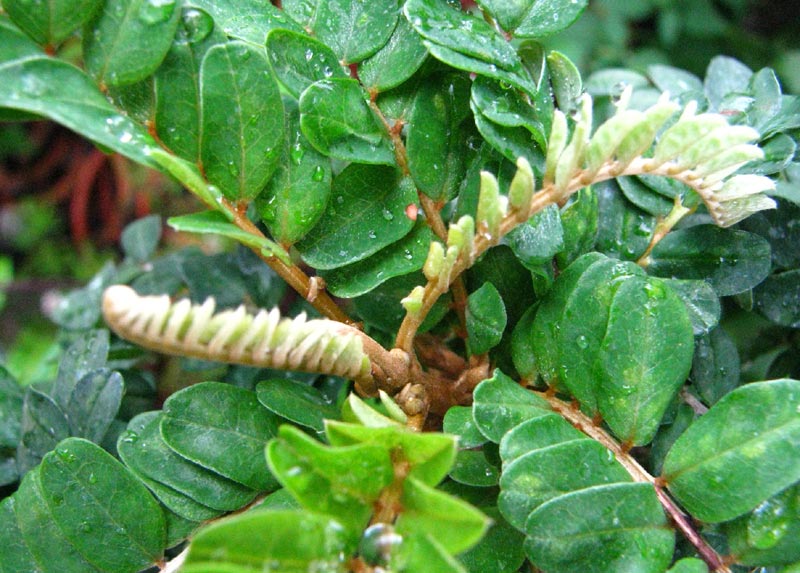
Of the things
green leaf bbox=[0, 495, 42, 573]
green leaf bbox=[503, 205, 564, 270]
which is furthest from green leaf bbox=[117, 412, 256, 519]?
green leaf bbox=[503, 205, 564, 270]

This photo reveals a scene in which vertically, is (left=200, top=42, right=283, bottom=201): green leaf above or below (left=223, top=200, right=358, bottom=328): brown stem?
above

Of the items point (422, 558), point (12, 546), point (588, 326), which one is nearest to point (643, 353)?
point (588, 326)

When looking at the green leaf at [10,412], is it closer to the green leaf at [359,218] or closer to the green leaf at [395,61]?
the green leaf at [359,218]

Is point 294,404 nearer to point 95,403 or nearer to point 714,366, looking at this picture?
point 95,403

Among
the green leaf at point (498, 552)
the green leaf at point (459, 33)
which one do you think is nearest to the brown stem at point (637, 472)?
the green leaf at point (498, 552)

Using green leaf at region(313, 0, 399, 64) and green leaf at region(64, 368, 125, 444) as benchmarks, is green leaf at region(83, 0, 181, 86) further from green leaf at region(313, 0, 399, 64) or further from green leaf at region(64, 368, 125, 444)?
green leaf at region(64, 368, 125, 444)
